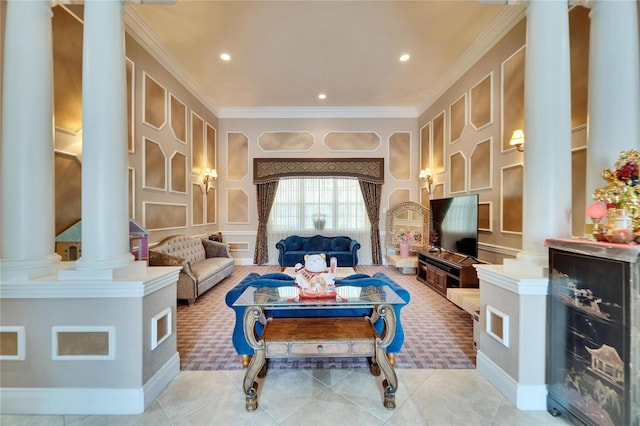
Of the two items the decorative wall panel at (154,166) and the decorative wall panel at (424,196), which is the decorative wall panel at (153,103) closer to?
the decorative wall panel at (154,166)

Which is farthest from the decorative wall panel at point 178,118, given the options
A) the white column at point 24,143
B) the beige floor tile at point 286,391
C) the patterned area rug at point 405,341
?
the beige floor tile at point 286,391

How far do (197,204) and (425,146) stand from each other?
204 inches

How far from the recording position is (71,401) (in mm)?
1741

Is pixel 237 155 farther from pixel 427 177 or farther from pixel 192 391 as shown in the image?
pixel 192 391

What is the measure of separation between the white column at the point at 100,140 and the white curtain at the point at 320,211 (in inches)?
183

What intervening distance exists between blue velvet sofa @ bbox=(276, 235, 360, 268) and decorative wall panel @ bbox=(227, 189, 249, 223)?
1.19 m

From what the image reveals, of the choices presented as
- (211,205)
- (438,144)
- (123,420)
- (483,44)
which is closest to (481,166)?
(438,144)

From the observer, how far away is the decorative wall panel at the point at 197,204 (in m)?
5.11

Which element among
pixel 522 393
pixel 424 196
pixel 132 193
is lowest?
pixel 522 393

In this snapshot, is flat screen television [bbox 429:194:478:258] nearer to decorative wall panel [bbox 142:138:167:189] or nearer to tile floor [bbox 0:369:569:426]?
tile floor [bbox 0:369:569:426]

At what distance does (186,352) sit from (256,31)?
156 inches

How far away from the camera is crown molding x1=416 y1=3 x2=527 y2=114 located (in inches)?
123

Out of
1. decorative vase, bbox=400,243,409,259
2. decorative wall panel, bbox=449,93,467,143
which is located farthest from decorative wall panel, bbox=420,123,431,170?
decorative vase, bbox=400,243,409,259

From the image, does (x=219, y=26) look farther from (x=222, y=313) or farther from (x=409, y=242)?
(x=409, y=242)
